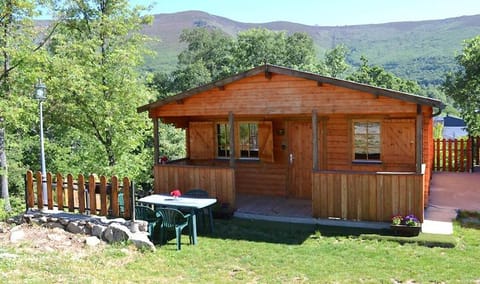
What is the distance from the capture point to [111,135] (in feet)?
48.5

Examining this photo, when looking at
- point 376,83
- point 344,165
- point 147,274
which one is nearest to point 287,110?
point 344,165

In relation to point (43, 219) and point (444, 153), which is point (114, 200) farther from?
point (444, 153)

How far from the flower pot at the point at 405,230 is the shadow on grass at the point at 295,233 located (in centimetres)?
10

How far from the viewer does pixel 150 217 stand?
8703mm

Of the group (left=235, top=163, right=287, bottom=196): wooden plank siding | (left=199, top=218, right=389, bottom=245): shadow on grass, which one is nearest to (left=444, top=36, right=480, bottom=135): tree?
(left=235, top=163, right=287, bottom=196): wooden plank siding

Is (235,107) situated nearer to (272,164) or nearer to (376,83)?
(272,164)

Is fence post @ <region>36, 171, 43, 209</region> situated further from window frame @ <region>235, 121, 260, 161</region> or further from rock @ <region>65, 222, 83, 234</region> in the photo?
window frame @ <region>235, 121, 260, 161</region>

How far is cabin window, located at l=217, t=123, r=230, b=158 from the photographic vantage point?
1288 cm

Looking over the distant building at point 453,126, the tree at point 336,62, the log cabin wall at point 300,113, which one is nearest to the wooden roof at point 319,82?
the log cabin wall at point 300,113

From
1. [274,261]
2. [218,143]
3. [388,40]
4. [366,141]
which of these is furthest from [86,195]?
[388,40]

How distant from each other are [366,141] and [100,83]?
8.52m

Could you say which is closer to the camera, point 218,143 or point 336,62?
point 218,143

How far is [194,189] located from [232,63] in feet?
112

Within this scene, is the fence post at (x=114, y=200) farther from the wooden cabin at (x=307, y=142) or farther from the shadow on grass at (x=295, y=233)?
the wooden cabin at (x=307, y=142)
